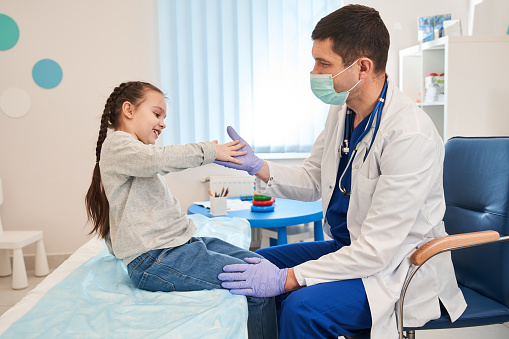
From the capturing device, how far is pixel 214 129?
3416mm

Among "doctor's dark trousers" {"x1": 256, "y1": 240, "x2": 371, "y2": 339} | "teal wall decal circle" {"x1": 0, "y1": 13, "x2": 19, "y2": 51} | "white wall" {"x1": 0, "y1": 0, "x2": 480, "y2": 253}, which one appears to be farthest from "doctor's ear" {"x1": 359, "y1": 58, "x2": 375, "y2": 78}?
"teal wall decal circle" {"x1": 0, "y1": 13, "x2": 19, "y2": 51}

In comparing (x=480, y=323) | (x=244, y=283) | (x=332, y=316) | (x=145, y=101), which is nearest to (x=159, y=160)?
(x=145, y=101)

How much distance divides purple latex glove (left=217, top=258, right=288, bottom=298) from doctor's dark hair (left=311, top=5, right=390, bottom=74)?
0.72 m

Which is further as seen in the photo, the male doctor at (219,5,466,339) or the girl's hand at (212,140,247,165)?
the girl's hand at (212,140,247,165)

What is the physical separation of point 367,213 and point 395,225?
133mm

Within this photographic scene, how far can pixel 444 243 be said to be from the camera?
1.23 meters

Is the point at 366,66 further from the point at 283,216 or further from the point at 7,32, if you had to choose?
the point at 7,32

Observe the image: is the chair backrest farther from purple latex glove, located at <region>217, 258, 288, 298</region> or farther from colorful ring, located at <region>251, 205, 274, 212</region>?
colorful ring, located at <region>251, 205, 274, 212</region>

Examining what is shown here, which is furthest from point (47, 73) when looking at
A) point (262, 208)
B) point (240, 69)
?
point (262, 208)

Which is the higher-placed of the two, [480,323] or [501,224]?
[501,224]

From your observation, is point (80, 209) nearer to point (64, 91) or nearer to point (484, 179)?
point (64, 91)

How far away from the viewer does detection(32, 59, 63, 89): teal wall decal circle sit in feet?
10.6

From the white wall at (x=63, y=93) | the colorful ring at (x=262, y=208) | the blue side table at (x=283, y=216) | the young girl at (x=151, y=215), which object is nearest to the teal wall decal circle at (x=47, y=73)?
the white wall at (x=63, y=93)

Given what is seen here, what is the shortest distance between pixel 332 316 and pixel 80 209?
8.72 ft
